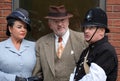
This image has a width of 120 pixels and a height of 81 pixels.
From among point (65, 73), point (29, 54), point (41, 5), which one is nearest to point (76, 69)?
point (65, 73)

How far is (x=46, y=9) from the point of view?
5961 millimetres

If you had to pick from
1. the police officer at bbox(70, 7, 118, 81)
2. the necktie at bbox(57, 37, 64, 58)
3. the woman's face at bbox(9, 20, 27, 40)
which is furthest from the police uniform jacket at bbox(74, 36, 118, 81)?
the woman's face at bbox(9, 20, 27, 40)

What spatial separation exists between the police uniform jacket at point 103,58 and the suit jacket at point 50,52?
484 millimetres

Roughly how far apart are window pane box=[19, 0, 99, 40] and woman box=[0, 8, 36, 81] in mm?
894

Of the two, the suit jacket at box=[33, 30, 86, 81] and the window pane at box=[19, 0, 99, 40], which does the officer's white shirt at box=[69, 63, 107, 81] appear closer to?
the suit jacket at box=[33, 30, 86, 81]

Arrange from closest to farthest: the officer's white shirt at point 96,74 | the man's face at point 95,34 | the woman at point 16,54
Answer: the officer's white shirt at point 96,74 < the man's face at point 95,34 < the woman at point 16,54

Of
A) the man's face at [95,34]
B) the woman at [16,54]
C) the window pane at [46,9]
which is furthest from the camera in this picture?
the window pane at [46,9]

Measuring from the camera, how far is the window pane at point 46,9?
5.96m

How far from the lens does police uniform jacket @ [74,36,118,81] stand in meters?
4.46

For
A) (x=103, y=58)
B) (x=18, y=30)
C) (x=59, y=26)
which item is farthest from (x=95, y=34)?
(x=18, y=30)

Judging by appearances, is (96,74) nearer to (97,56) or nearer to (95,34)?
(97,56)

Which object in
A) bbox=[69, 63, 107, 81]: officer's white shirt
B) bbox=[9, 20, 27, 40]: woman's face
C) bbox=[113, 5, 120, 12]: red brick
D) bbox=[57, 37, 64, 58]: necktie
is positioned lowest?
bbox=[69, 63, 107, 81]: officer's white shirt

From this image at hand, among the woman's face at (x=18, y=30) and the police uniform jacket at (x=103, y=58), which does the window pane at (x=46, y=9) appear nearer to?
the woman's face at (x=18, y=30)

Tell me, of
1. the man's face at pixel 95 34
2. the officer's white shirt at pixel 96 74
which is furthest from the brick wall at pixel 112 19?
the officer's white shirt at pixel 96 74
